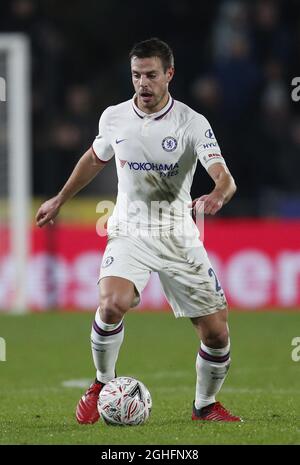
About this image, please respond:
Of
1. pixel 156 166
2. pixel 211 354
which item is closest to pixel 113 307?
pixel 211 354

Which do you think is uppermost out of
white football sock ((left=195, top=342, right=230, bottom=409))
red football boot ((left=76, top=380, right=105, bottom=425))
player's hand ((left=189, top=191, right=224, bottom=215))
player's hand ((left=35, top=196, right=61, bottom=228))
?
player's hand ((left=189, top=191, right=224, bottom=215))

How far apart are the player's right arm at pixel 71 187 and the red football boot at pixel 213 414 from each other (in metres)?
1.45

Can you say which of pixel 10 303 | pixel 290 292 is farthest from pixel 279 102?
pixel 10 303

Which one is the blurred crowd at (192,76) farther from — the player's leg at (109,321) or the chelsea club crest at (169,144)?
the player's leg at (109,321)

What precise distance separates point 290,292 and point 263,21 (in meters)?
3.71

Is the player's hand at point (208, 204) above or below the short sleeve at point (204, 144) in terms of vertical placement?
below

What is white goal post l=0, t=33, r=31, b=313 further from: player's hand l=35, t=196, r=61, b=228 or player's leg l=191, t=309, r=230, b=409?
player's leg l=191, t=309, r=230, b=409

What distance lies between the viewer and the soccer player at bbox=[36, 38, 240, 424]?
677cm

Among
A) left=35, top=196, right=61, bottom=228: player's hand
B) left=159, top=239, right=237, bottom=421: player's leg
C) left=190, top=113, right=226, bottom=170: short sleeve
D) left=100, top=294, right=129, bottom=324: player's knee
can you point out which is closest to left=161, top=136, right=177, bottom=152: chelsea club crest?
left=190, top=113, right=226, bottom=170: short sleeve

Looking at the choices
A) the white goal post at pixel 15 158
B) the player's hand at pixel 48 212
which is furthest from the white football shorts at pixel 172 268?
the white goal post at pixel 15 158

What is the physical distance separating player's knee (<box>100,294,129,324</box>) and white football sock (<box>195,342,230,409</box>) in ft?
2.01

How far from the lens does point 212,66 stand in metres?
15.8

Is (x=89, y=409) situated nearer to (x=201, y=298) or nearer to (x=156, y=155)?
(x=201, y=298)

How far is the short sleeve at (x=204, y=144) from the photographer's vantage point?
263 inches
